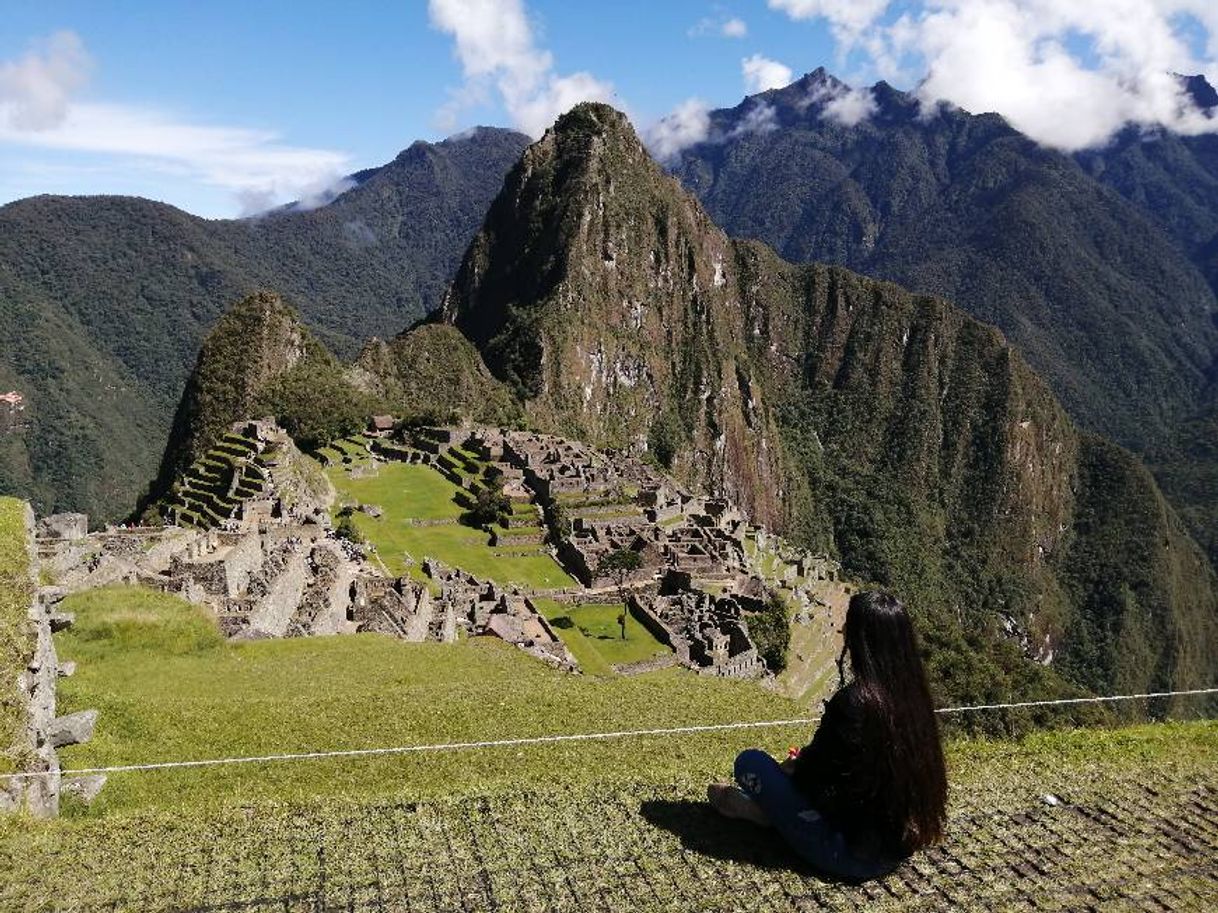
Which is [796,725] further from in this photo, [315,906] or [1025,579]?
[1025,579]

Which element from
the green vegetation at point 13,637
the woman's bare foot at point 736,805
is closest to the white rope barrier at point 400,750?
the green vegetation at point 13,637

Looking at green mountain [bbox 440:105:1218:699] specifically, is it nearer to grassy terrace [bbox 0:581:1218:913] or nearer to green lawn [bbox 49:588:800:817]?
green lawn [bbox 49:588:800:817]

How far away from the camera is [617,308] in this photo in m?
159

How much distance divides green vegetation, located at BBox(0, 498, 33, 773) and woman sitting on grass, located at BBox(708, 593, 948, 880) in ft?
20.2

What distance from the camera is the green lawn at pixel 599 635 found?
113 feet

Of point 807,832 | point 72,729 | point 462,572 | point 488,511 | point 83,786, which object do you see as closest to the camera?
point 807,832

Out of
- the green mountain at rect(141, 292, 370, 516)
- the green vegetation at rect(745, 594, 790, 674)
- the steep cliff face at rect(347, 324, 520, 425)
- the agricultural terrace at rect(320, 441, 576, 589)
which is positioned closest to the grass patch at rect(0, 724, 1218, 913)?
the agricultural terrace at rect(320, 441, 576, 589)

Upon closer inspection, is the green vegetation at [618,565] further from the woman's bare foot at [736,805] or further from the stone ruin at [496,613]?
the woman's bare foot at [736,805]

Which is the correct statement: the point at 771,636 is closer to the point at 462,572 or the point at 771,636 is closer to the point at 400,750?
the point at 462,572

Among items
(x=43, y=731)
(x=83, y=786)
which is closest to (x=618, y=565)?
(x=43, y=731)

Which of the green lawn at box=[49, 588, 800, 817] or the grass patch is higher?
the grass patch

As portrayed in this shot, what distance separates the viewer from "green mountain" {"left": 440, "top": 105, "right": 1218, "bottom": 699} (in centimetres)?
14338

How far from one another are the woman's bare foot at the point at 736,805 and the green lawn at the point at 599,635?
25.8 metres

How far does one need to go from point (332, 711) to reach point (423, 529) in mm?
38498
